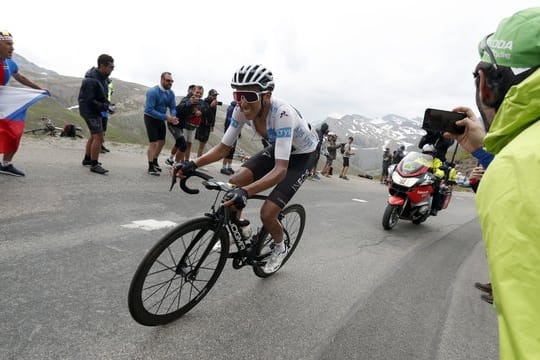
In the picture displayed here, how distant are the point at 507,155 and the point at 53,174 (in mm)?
6940

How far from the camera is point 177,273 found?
2.79 m

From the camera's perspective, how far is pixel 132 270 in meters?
3.28

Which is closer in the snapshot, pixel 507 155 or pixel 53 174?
pixel 507 155

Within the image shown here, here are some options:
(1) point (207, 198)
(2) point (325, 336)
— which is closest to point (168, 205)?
(1) point (207, 198)

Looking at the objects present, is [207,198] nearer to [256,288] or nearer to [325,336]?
[256,288]

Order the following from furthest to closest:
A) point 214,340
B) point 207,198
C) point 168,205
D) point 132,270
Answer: point 207,198 → point 168,205 → point 132,270 → point 214,340

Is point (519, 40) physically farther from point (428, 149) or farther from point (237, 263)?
point (428, 149)

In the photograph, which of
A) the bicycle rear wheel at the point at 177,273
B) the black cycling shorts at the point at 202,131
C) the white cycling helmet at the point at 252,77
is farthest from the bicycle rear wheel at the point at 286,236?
the black cycling shorts at the point at 202,131

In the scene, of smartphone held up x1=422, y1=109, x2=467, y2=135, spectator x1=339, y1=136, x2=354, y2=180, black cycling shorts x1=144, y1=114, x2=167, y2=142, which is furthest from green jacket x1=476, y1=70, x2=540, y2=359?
spectator x1=339, y1=136, x2=354, y2=180

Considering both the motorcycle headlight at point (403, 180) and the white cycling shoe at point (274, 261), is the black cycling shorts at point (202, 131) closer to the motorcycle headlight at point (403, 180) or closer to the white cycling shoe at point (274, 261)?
the motorcycle headlight at point (403, 180)

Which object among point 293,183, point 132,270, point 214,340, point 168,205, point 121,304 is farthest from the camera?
point 168,205

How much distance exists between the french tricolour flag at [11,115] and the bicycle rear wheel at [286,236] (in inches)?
184

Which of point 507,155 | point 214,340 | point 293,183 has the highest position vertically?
point 507,155

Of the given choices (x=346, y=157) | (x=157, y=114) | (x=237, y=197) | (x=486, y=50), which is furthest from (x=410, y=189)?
(x=346, y=157)
